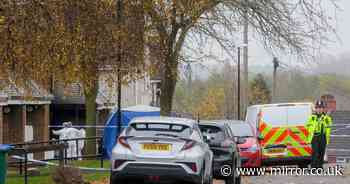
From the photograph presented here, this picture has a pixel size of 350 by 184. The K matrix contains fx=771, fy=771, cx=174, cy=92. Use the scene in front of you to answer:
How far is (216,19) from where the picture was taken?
26.0 metres

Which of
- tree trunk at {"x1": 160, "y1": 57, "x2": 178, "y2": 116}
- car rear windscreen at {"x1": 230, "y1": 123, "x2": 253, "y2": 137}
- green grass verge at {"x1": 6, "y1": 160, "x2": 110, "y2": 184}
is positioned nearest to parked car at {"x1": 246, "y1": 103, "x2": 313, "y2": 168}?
car rear windscreen at {"x1": 230, "y1": 123, "x2": 253, "y2": 137}


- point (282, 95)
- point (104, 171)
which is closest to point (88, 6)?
point (104, 171)

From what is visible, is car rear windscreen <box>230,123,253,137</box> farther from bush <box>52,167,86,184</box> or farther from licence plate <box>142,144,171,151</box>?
licence plate <box>142,144,171,151</box>

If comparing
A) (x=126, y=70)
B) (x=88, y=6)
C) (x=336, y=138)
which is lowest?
(x=336, y=138)

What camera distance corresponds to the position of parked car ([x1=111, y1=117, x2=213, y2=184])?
1416 cm

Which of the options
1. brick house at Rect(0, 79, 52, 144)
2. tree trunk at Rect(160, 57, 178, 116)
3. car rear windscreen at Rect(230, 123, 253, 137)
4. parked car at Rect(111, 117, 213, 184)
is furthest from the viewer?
brick house at Rect(0, 79, 52, 144)

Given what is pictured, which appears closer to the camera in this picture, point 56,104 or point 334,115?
point 56,104

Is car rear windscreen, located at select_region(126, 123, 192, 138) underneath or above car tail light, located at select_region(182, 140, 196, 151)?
above

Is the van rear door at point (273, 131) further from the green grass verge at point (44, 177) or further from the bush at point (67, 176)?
the bush at point (67, 176)

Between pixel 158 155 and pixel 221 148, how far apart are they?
12.3 ft

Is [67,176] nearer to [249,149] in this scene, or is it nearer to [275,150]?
[249,149]

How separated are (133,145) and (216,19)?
1237cm

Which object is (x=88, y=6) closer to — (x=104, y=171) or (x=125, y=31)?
(x=125, y=31)

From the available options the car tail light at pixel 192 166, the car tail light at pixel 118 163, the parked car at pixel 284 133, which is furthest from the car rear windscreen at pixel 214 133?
the parked car at pixel 284 133
